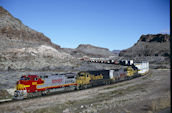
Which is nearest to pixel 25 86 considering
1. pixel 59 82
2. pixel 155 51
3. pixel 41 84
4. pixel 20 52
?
pixel 41 84

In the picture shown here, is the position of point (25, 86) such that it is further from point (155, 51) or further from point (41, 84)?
point (155, 51)

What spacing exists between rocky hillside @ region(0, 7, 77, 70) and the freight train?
25516mm

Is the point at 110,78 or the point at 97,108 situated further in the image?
the point at 110,78

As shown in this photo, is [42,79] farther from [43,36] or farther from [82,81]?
[43,36]

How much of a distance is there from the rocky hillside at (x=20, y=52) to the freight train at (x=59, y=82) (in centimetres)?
2552

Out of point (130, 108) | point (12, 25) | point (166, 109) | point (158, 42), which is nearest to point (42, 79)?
point (130, 108)

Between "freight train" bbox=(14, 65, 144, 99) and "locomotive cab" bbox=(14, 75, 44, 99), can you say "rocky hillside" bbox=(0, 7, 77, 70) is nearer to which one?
"freight train" bbox=(14, 65, 144, 99)

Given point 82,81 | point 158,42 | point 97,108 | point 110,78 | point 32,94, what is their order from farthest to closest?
point 158,42 → point 110,78 → point 82,81 → point 32,94 → point 97,108

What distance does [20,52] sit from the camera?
5656 cm

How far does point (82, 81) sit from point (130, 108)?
493 inches

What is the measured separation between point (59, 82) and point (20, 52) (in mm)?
36744

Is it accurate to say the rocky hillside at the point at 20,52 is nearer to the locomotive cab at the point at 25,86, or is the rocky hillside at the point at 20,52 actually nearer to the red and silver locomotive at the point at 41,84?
the red and silver locomotive at the point at 41,84

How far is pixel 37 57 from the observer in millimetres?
58625

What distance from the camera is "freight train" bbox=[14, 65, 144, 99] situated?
825 inches
